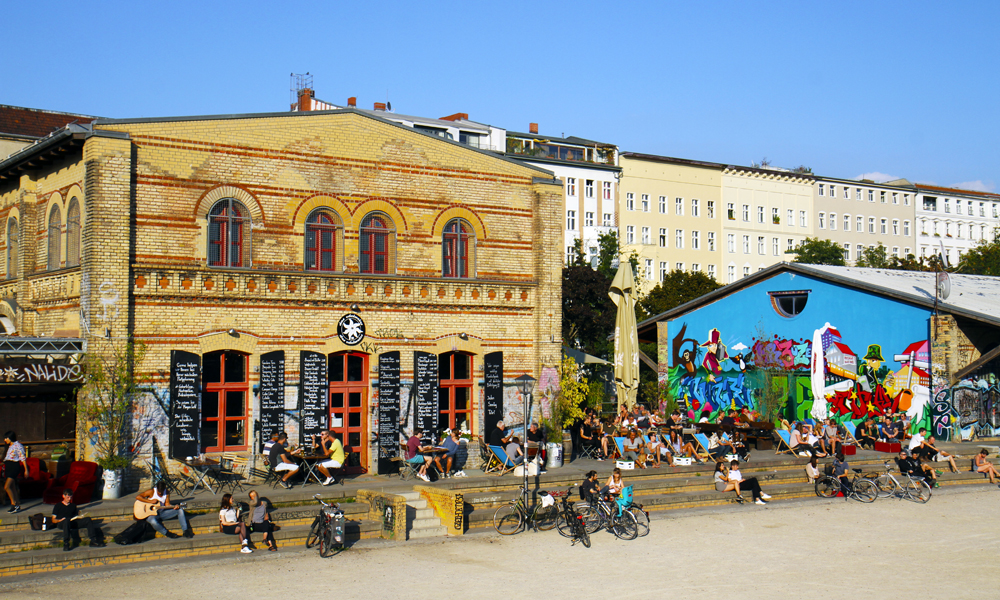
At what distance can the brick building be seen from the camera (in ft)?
62.1

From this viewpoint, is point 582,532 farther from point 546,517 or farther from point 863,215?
point 863,215

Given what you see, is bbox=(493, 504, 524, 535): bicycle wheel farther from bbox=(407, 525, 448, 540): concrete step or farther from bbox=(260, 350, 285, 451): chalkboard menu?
bbox=(260, 350, 285, 451): chalkboard menu

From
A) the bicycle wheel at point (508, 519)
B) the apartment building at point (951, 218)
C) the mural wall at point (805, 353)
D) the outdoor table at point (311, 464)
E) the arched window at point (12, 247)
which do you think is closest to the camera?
the bicycle wheel at point (508, 519)

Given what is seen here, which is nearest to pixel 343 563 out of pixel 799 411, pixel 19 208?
pixel 19 208

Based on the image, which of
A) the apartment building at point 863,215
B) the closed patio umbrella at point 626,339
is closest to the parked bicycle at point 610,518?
the closed patio umbrella at point 626,339

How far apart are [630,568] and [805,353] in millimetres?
16686

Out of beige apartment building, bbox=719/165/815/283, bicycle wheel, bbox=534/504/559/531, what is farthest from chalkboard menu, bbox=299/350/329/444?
beige apartment building, bbox=719/165/815/283

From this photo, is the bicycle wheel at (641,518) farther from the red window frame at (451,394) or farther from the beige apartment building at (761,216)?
the beige apartment building at (761,216)

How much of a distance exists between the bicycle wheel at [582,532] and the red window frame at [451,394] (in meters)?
6.03

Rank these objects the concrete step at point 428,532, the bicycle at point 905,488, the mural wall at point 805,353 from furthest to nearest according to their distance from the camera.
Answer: the mural wall at point 805,353, the bicycle at point 905,488, the concrete step at point 428,532

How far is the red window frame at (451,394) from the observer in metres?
22.2

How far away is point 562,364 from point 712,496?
204 inches

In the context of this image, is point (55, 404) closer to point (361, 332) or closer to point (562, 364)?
point (361, 332)

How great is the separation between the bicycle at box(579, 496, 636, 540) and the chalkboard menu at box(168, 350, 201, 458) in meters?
8.24
